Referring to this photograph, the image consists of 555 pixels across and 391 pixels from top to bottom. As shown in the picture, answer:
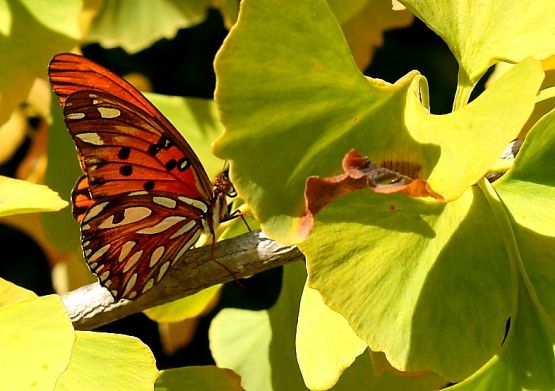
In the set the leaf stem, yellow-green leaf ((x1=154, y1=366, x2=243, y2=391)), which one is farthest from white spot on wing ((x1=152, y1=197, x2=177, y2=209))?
the leaf stem

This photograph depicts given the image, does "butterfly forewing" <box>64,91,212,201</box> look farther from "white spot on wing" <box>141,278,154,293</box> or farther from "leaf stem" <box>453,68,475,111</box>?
"leaf stem" <box>453,68,475,111</box>

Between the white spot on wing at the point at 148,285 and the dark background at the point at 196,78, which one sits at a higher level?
the white spot on wing at the point at 148,285

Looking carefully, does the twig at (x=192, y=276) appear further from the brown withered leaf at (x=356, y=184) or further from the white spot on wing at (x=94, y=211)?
the brown withered leaf at (x=356, y=184)

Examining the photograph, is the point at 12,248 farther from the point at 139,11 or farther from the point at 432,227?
the point at 432,227

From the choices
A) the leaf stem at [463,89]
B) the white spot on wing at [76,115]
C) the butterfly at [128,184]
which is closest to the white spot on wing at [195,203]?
the butterfly at [128,184]

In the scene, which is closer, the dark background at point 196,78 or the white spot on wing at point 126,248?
the white spot on wing at point 126,248

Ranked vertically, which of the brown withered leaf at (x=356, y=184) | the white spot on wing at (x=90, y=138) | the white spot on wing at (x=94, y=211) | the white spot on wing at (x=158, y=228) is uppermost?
the brown withered leaf at (x=356, y=184)

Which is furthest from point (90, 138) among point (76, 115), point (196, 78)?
point (196, 78)

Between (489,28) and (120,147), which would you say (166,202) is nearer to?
(120,147)
